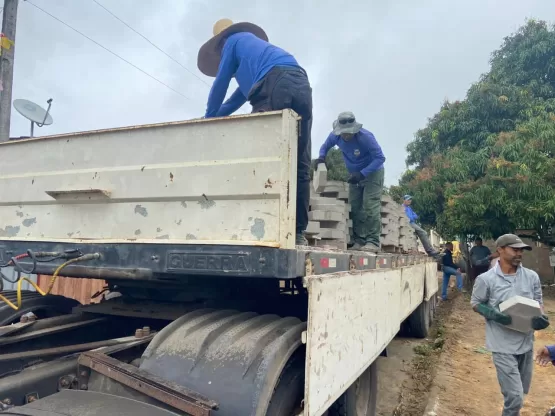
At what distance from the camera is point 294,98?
10.5 feet

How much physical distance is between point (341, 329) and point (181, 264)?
0.89 metres

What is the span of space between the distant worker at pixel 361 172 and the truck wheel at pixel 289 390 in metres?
2.70

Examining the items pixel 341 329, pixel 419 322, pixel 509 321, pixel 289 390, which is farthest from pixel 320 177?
pixel 419 322

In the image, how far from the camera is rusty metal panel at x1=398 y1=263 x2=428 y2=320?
4.76 metres

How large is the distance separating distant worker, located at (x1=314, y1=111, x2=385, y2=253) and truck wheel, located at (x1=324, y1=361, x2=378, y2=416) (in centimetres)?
160

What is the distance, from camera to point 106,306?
309 centimetres

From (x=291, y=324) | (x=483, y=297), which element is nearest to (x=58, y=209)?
(x=291, y=324)

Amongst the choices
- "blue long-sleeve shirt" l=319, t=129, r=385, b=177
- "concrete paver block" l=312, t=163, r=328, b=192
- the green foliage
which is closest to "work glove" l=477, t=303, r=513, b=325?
"blue long-sleeve shirt" l=319, t=129, r=385, b=177

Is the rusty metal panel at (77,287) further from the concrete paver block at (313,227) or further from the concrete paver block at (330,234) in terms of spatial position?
the concrete paver block at (330,234)

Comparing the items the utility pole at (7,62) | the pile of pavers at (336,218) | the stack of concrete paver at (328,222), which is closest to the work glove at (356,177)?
the pile of pavers at (336,218)

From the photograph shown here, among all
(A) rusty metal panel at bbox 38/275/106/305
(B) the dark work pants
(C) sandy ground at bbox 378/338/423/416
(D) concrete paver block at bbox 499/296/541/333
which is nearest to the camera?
(D) concrete paver block at bbox 499/296/541/333

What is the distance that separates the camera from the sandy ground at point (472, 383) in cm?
470

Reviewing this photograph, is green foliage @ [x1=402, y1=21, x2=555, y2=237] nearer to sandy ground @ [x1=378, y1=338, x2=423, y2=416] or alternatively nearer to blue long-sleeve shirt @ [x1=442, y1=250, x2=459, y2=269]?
blue long-sleeve shirt @ [x1=442, y1=250, x2=459, y2=269]

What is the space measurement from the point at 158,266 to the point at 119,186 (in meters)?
0.49
